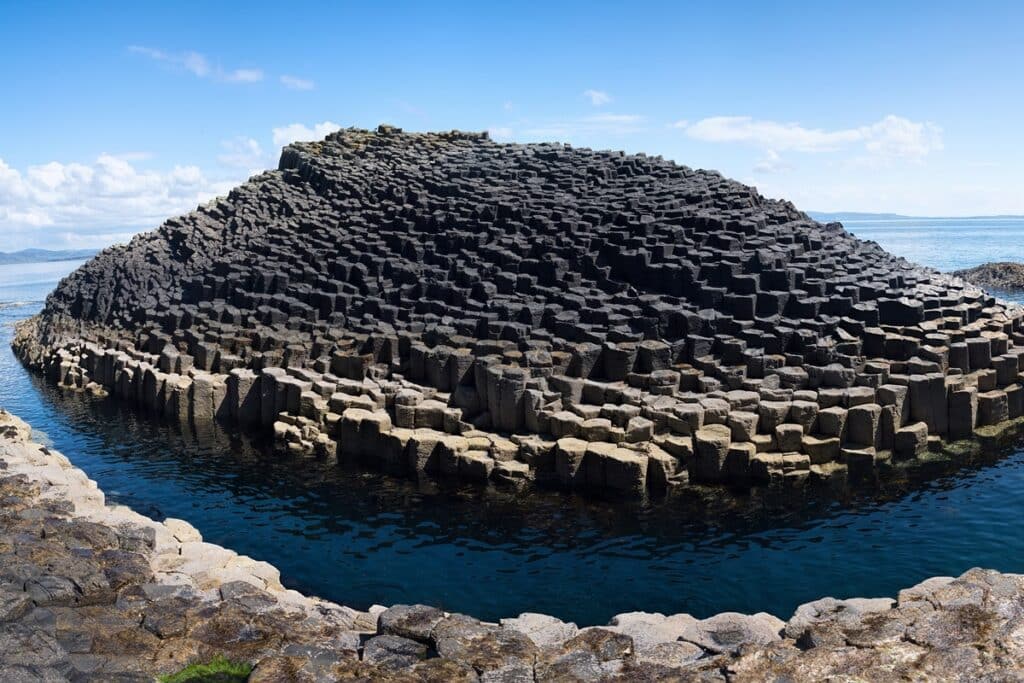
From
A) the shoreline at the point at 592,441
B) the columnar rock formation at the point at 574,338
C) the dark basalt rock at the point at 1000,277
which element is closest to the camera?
the shoreline at the point at 592,441

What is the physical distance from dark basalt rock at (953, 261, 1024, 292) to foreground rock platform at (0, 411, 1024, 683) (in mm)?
50274

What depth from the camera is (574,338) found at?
18.8 metres

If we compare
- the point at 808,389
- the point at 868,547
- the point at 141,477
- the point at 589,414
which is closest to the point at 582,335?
the point at 589,414

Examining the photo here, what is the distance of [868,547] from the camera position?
12.4m

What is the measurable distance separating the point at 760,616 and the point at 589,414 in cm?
710

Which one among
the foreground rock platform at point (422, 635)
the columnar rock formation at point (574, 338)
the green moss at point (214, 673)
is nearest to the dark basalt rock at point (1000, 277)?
the columnar rock formation at point (574, 338)

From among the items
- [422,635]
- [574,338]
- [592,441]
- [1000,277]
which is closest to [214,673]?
[422,635]

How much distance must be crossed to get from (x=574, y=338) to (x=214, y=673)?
39.5 feet

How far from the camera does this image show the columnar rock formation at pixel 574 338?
52.0ft

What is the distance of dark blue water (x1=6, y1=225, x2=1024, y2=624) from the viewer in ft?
37.6

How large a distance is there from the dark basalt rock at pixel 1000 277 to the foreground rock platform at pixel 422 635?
50274mm

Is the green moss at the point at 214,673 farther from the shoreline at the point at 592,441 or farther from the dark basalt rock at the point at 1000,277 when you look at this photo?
the dark basalt rock at the point at 1000,277

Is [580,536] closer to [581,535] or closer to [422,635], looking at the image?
[581,535]

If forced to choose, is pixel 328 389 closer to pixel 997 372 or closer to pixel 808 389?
pixel 808 389
